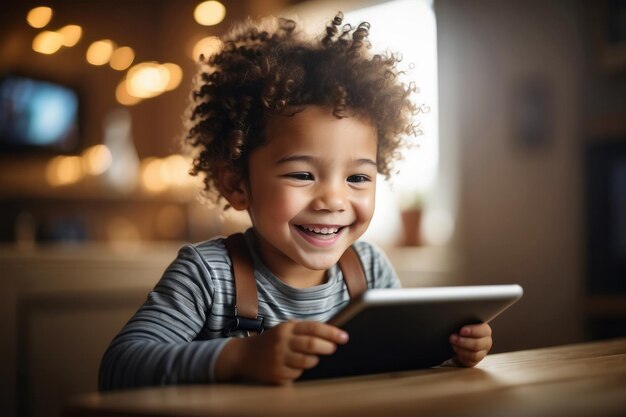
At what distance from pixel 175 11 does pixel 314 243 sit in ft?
13.1

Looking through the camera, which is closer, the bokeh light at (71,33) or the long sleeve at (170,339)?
the long sleeve at (170,339)

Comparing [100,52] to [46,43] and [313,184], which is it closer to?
[46,43]

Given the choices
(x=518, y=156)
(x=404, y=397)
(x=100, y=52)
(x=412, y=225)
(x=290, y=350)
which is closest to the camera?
(x=404, y=397)

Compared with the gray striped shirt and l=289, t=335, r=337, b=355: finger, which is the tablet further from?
the gray striped shirt

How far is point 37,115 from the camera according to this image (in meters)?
3.61

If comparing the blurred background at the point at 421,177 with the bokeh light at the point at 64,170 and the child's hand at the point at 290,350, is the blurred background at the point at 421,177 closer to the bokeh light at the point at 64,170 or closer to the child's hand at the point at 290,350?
the bokeh light at the point at 64,170

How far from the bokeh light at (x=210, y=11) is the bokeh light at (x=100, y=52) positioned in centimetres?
58

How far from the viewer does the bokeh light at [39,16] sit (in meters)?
3.44

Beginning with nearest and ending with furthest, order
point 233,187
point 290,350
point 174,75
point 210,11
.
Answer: point 290,350 → point 233,187 → point 210,11 → point 174,75

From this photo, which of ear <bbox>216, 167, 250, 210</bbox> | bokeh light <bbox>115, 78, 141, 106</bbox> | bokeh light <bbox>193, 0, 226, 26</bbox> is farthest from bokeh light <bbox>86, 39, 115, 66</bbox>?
ear <bbox>216, 167, 250, 210</bbox>

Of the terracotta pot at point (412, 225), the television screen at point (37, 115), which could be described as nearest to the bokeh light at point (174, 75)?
the television screen at point (37, 115)

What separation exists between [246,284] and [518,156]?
222cm

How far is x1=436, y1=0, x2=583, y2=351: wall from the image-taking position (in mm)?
2707

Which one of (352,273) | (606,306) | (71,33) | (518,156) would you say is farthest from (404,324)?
(71,33)
